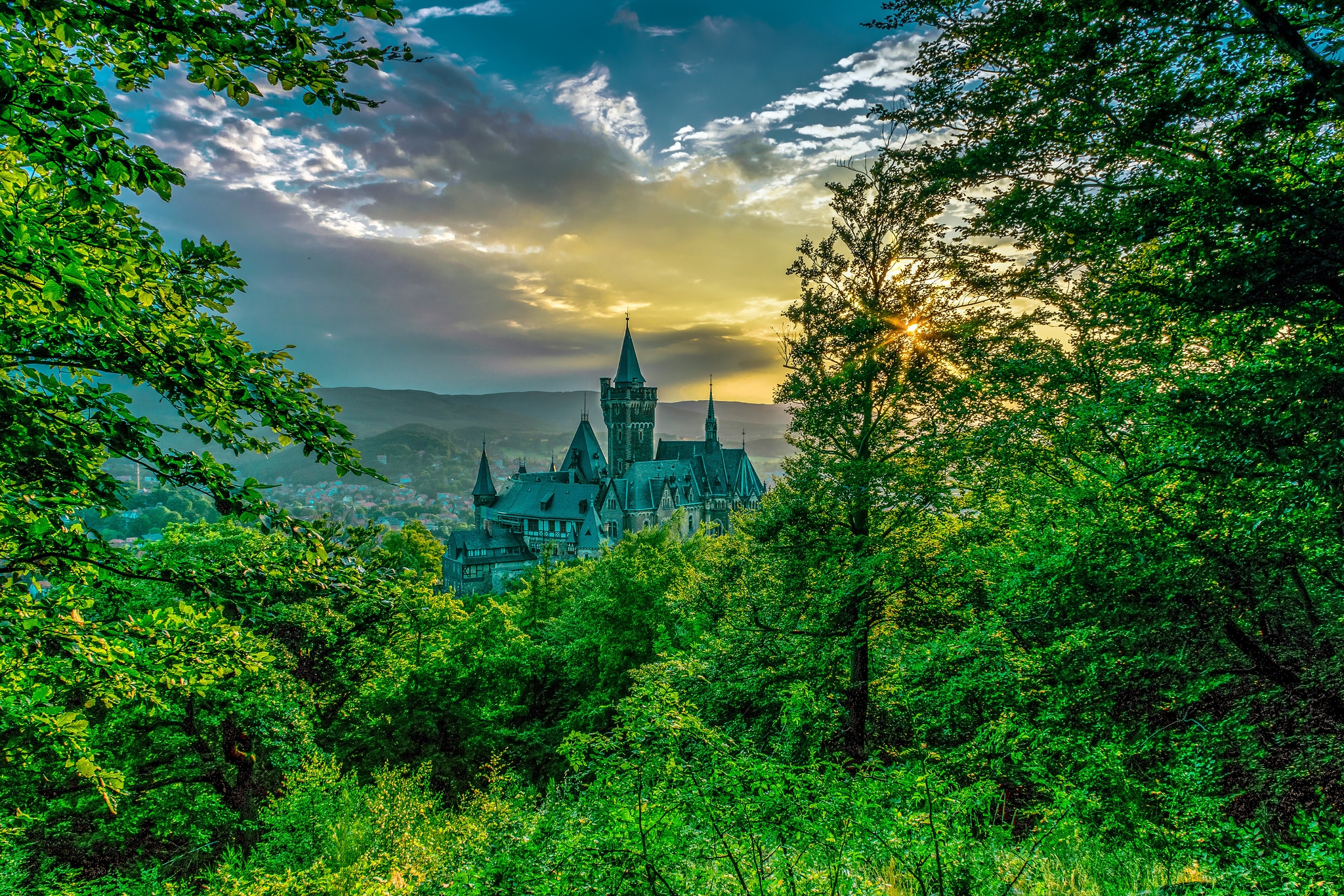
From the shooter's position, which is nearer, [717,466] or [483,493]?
[483,493]

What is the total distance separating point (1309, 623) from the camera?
17.0ft

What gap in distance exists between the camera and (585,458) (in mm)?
59094

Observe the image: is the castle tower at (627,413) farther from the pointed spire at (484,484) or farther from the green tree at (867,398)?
the green tree at (867,398)

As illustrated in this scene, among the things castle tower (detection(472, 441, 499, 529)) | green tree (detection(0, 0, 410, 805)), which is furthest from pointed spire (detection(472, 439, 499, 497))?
green tree (detection(0, 0, 410, 805))

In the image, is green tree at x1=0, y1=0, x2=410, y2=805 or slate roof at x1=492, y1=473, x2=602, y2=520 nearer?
green tree at x1=0, y1=0, x2=410, y2=805

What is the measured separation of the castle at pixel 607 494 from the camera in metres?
49.4

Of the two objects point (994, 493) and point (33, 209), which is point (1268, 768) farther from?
point (33, 209)

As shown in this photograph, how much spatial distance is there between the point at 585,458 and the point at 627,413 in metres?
7.30

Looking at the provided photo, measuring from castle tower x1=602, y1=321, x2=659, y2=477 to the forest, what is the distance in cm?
5168

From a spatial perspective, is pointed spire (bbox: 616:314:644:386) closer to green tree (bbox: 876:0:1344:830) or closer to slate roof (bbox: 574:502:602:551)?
slate roof (bbox: 574:502:602:551)

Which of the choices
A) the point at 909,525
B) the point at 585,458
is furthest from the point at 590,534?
the point at 909,525

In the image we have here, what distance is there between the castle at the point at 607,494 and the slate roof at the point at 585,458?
84 mm

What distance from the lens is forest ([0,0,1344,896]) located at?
10.9 ft

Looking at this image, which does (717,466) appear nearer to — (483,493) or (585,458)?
(585,458)
